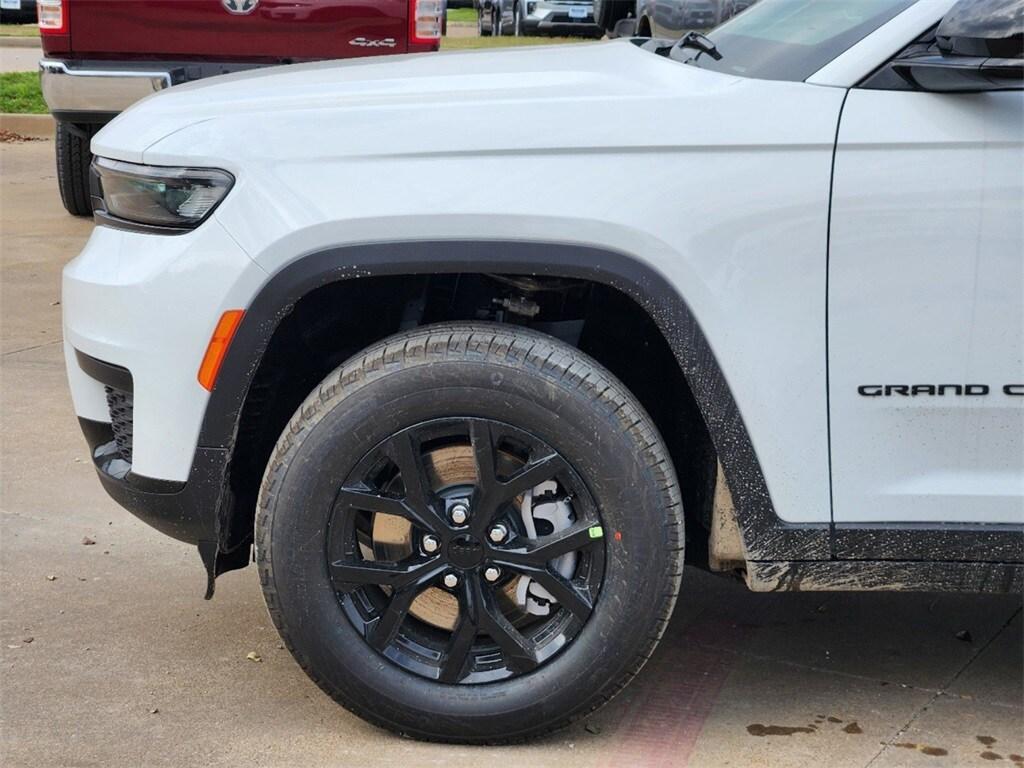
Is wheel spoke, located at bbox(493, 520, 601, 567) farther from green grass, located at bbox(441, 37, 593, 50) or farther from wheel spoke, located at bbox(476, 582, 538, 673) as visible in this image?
green grass, located at bbox(441, 37, 593, 50)

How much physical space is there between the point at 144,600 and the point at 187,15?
3843 millimetres

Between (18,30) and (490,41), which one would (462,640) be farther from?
(18,30)

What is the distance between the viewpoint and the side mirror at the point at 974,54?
99.1 inches

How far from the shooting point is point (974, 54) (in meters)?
2.55

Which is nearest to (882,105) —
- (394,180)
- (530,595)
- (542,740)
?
(394,180)

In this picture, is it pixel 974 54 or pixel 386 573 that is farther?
pixel 386 573

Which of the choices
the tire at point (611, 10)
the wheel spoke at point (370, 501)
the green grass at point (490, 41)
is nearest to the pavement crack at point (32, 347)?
the wheel spoke at point (370, 501)

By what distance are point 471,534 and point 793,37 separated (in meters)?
1.28

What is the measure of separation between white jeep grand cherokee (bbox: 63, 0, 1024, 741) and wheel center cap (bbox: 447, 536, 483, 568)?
0.4 inches

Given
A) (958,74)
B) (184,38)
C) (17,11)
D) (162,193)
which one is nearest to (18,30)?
(17,11)

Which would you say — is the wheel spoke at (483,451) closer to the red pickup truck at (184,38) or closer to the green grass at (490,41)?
the red pickup truck at (184,38)

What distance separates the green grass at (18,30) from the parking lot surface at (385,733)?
64.1 ft

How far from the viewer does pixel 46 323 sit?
6.42m

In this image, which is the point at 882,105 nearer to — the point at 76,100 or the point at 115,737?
the point at 115,737
